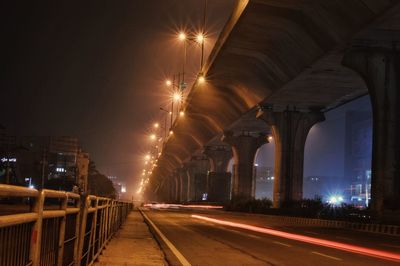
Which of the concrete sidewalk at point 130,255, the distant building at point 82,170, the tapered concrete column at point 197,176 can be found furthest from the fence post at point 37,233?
the tapered concrete column at point 197,176

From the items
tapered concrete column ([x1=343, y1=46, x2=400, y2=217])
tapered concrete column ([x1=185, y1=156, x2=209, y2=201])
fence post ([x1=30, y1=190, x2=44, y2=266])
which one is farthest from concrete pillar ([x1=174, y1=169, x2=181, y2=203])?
fence post ([x1=30, y1=190, x2=44, y2=266])

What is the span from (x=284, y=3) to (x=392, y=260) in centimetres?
1894

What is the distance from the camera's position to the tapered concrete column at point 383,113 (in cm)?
3916

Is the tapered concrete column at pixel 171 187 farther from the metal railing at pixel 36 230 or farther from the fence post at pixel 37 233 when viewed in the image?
the fence post at pixel 37 233

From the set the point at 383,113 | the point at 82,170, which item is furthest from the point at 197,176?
the point at 82,170

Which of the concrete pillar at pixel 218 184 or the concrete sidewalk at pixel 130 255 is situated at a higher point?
the concrete pillar at pixel 218 184

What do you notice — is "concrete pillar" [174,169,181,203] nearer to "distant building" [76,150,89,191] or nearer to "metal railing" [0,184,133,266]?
"distant building" [76,150,89,191]

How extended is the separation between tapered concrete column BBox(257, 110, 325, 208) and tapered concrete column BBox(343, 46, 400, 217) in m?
21.5

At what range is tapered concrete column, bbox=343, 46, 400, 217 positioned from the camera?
39156 mm

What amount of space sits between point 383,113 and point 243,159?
4710cm

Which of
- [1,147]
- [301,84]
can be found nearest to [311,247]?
[301,84]

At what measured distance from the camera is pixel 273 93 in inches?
2089

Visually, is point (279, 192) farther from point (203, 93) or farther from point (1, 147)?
point (1, 147)

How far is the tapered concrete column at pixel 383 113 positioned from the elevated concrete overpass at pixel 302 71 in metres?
0.06
